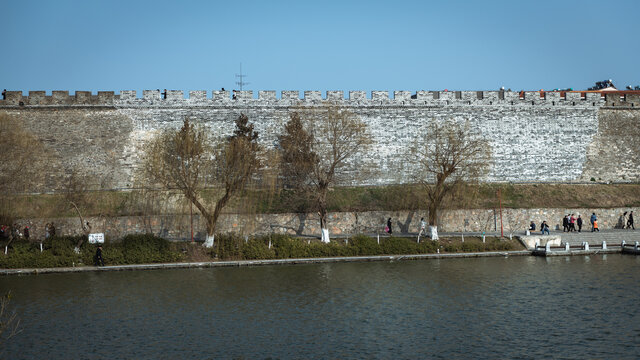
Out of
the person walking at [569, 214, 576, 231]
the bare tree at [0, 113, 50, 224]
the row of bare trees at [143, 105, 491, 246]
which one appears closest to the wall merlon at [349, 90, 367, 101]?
the row of bare trees at [143, 105, 491, 246]

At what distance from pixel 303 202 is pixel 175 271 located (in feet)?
25.6

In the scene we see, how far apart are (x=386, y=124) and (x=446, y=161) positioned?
23.4ft


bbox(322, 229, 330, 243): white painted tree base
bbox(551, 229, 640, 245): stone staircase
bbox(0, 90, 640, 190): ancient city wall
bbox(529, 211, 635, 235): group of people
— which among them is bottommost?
bbox(551, 229, 640, 245): stone staircase

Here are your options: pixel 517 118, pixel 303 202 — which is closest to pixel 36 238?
pixel 303 202

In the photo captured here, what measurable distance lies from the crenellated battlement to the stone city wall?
24.6ft

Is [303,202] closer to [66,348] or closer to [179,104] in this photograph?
[179,104]

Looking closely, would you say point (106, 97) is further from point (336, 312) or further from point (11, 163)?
point (336, 312)

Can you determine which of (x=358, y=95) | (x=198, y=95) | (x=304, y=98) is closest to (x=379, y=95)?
(x=358, y=95)

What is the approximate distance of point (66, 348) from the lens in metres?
14.8

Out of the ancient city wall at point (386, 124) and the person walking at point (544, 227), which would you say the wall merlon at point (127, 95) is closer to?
the ancient city wall at point (386, 124)

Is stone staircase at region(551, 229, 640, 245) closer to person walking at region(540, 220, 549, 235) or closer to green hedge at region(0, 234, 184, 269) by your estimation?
person walking at region(540, 220, 549, 235)

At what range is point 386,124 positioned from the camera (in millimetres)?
35656

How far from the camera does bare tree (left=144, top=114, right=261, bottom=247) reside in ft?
86.7

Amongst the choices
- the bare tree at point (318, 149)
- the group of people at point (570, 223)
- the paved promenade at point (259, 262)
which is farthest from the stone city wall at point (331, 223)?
the paved promenade at point (259, 262)
